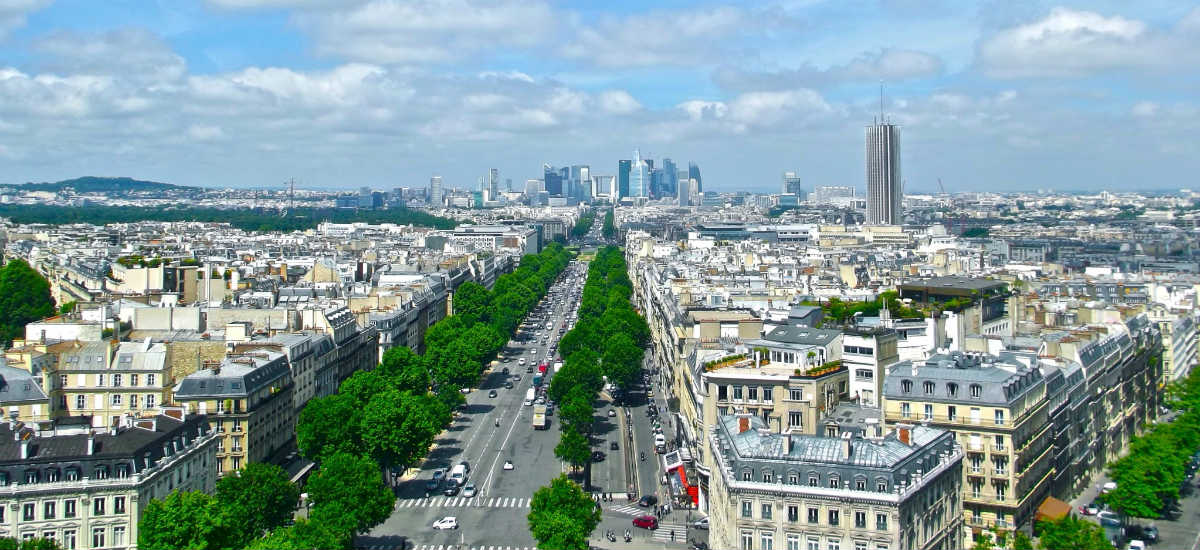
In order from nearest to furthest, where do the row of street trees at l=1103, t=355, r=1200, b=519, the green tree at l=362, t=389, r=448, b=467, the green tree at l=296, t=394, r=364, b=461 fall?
the row of street trees at l=1103, t=355, r=1200, b=519, the green tree at l=296, t=394, r=364, b=461, the green tree at l=362, t=389, r=448, b=467

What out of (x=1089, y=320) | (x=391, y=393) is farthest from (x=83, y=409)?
(x=1089, y=320)

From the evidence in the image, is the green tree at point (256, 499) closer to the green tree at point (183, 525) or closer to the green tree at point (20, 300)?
the green tree at point (183, 525)

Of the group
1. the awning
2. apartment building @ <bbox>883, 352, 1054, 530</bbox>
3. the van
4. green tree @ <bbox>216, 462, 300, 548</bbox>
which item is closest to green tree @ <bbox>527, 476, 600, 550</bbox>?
green tree @ <bbox>216, 462, 300, 548</bbox>

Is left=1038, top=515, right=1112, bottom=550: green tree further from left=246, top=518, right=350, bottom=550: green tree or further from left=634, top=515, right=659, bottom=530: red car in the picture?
left=246, top=518, right=350, bottom=550: green tree

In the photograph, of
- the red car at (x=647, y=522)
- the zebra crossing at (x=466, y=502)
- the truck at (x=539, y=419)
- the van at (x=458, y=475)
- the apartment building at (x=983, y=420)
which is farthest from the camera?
the truck at (x=539, y=419)

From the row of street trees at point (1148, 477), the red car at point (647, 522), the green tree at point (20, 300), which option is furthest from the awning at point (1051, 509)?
the green tree at point (20, 300)
